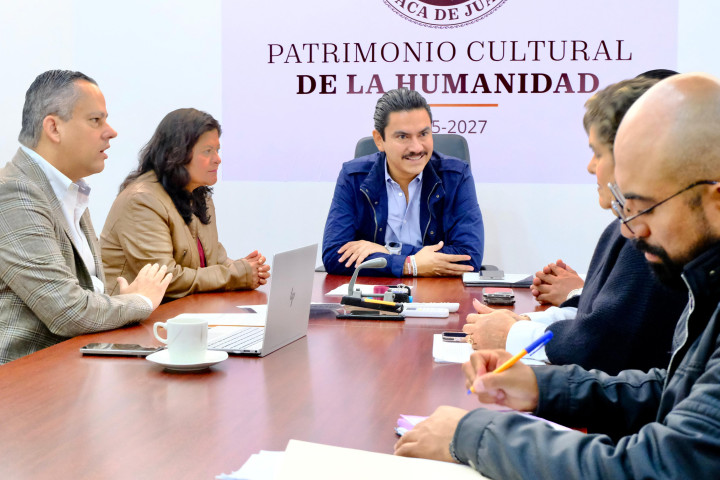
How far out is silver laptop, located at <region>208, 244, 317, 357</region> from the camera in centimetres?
186

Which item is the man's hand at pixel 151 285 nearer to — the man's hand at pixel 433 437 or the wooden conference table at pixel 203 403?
the wooden conference table at pixel 203 403

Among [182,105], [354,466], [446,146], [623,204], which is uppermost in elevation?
[182,105]

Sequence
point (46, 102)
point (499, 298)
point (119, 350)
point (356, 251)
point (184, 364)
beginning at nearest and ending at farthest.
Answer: point (184, 364)
point (119, 350)
point (46, 102)
point (499, 298)
point (356, 251)

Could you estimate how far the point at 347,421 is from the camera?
1385 millimetres

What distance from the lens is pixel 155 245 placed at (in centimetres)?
315

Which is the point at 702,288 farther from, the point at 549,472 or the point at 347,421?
the point at 347,421

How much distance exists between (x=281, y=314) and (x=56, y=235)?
2.67ft

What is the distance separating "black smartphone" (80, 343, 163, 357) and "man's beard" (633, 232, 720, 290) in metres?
1.12

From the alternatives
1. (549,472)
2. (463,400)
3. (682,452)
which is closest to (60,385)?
(463,400)

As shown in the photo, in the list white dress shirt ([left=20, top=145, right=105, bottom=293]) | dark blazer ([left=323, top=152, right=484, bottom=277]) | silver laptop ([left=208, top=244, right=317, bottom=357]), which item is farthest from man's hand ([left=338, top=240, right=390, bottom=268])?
silver laptop ([left=208, top=244, right=317, bottom=357])

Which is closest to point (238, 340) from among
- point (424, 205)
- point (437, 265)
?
point (437, 265)

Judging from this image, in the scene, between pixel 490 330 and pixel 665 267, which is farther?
pixel 490 330

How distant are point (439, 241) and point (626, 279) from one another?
7.08 ft

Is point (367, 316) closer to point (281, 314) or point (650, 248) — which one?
point (281, 314)
